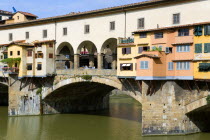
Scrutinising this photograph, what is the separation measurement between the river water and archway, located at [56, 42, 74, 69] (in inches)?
278

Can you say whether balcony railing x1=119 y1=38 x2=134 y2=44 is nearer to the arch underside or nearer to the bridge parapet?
the bridge parapet

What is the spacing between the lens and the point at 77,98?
4631cm

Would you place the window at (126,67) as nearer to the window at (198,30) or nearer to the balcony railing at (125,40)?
the balcony railing at (125,40)

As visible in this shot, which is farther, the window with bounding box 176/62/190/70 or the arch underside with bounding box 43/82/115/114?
the arch underside with bounding box 43/82/115/114

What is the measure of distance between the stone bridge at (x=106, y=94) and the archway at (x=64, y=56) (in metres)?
2.18

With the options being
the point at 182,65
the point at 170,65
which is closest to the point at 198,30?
the point at 182,65

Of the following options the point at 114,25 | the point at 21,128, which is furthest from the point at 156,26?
the point at 21,128

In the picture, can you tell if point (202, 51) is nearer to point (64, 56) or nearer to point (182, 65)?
point (182, 65)

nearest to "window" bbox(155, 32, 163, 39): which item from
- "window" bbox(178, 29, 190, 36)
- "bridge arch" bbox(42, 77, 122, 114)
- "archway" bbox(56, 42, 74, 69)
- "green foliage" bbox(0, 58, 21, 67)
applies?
"window" bbox(178, 29, 190, 36)

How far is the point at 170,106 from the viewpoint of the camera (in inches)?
1101

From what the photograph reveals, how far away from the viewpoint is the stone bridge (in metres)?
27.8

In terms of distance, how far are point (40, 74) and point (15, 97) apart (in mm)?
5275

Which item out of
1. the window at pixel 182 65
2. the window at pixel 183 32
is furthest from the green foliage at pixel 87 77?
the window at pixel 183 32

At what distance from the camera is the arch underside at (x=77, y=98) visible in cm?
4209
